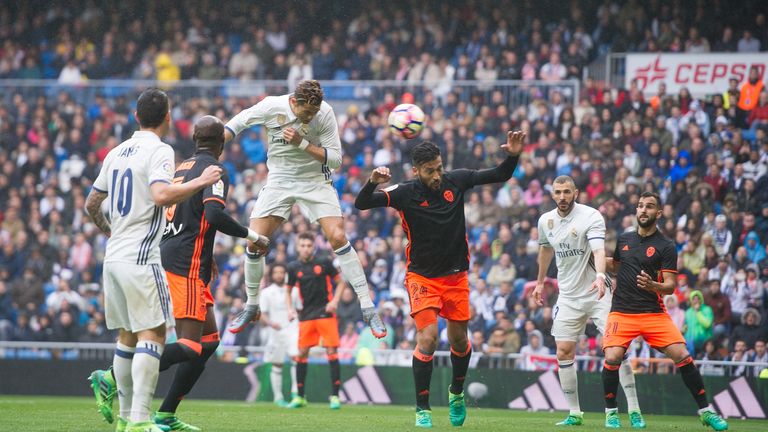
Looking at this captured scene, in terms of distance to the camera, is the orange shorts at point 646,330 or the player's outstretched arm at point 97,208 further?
the orange shorts at point 646,330

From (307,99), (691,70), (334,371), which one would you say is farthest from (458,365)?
(691,70)

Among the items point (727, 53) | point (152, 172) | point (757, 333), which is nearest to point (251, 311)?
point (152, 172)

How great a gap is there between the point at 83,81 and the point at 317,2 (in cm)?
647

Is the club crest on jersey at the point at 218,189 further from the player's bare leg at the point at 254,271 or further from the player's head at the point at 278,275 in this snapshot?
the player's head at the point at 278,275

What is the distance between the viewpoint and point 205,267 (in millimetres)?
9008

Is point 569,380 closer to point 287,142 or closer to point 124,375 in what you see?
point 287,142

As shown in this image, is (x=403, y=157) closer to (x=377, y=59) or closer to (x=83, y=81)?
(x=377, y=59)

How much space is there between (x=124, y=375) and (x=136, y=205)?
1368 mm

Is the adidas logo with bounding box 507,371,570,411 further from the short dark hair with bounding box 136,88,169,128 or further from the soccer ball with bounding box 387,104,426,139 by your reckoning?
the short dark hair with bounding box 136,88,169,128

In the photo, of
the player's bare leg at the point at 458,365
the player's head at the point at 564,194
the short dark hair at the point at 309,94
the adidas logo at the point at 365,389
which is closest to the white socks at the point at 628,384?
the player's head at the point at 564,194

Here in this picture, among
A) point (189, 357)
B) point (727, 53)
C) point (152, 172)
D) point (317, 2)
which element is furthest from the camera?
point (317, 2)

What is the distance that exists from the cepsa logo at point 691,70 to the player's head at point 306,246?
32.5 feet

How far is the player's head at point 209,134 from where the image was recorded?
895 centimetres

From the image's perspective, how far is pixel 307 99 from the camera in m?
10.6
